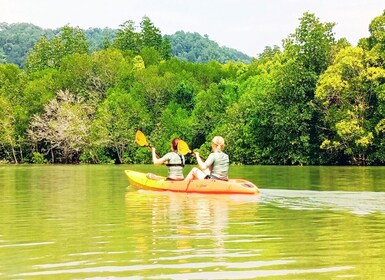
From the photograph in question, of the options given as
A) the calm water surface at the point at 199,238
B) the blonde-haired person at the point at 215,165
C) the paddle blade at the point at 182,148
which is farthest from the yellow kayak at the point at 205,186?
the paddle blade at the point at 182,148

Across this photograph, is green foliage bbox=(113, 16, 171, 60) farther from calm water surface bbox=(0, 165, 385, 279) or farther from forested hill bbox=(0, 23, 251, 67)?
calm water surface bbox=(0, 165, 385, 279)

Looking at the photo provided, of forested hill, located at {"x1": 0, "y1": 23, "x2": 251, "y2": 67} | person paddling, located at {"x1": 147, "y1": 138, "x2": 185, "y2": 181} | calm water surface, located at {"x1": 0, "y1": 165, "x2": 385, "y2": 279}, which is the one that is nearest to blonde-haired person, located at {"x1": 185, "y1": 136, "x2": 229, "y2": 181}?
person paddling, located at {"x1": 147, "y1": 138, "x2": 185, "y2": 181}

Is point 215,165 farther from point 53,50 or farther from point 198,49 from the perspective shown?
point 198,49

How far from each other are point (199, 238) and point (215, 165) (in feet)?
28.2

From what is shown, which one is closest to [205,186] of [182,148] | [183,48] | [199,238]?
[182,148]

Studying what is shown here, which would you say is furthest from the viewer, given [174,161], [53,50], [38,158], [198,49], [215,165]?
[198,49]

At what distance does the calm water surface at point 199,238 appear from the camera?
301 inches

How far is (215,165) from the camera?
1861 cm

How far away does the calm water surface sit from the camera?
7652 millimetres

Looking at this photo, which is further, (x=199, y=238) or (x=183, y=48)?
(x=183, y=48)

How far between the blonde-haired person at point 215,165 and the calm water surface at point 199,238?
1.05 m

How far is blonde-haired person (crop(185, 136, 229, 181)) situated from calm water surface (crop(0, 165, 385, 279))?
105cm

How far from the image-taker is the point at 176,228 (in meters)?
11.4

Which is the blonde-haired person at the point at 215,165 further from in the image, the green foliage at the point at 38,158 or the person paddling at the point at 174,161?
the green foliage at the point at 38,158
